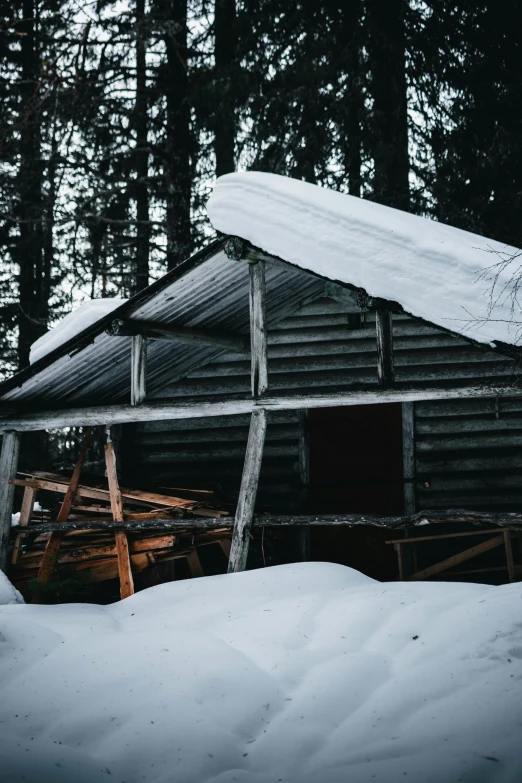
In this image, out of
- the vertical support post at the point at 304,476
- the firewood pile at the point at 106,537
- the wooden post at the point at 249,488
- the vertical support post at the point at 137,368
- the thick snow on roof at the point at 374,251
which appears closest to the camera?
the thick snow on roof at the point at 374,251

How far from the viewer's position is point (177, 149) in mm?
15844

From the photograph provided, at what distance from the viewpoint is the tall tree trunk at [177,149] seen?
15391 mm

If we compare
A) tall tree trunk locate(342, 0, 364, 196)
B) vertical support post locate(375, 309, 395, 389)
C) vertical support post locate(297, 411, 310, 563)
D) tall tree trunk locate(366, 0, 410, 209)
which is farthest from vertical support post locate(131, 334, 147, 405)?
tall tree trunk locate(342, 0, 364, 196)

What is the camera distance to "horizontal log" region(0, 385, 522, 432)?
7422 millimetres

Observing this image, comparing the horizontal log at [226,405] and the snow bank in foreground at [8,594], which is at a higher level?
the horizontal log at [226,405]

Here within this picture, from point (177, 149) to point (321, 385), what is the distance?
7.50 metres

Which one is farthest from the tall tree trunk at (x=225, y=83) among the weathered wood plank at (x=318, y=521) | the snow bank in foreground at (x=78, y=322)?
the weathered wood plank at (x=318, y=521)

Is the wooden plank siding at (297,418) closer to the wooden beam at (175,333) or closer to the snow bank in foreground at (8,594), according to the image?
the wooden beam at (175,333)

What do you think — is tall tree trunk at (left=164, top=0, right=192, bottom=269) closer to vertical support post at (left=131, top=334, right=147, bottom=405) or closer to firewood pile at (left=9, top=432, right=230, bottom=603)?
firewood pile at (left=9, top=432, right=230, bottom=603)

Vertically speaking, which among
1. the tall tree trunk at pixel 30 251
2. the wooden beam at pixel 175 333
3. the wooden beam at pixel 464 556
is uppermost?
the tall tree trunk at pixel 30 251

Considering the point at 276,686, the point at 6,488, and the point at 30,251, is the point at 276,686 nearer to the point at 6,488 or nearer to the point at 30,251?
the point at 6,488

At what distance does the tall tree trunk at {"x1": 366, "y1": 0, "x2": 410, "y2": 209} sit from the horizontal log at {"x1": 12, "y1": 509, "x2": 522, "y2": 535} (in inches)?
344

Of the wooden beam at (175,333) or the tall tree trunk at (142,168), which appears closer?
the wooden beam at (175,333)

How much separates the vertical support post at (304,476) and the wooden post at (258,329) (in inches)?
116
